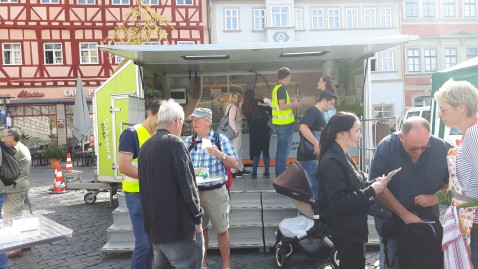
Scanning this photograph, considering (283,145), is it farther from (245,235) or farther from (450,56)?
(450,56)

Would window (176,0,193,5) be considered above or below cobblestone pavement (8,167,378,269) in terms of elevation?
above

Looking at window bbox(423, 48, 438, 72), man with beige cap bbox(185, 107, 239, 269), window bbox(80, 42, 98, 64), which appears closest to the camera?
man with beige cap bbox(185, 107, 239, 269)

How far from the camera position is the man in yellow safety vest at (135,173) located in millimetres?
3564

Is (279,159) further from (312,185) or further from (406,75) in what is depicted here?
(406,75)

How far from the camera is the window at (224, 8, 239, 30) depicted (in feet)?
87.0

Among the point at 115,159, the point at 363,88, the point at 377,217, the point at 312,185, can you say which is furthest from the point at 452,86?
the point at 115,159

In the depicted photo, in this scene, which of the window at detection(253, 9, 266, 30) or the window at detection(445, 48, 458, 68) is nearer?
the window at detection(253, 9, 266, 30)

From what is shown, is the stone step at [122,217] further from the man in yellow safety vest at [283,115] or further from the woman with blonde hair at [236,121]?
the man in yellow safety vest at [283,115]

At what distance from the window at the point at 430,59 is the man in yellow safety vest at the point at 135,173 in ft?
95.7

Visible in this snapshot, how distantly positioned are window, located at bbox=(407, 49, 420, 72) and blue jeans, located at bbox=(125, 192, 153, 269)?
28.4 metres

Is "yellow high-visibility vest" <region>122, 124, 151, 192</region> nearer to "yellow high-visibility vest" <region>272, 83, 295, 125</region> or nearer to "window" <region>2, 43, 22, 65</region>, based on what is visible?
"yellow high-visibility vest" <region>272, 83, 295, 125</region>

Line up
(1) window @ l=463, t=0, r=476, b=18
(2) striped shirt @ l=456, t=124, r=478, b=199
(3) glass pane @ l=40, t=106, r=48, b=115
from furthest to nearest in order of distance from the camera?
(1) window @ l=463, t=0, r=476, b=18 < (3) glass pane @ l=40, t=106, r=48, b=115 < (2) striped shirt @ l=456, t=124, r=478, b=199

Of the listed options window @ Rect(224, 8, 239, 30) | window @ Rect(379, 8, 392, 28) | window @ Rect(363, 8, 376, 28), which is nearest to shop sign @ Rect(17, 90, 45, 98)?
window @ Rect(224, 8, 239, 30)

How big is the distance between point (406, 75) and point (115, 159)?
25.8 metres
